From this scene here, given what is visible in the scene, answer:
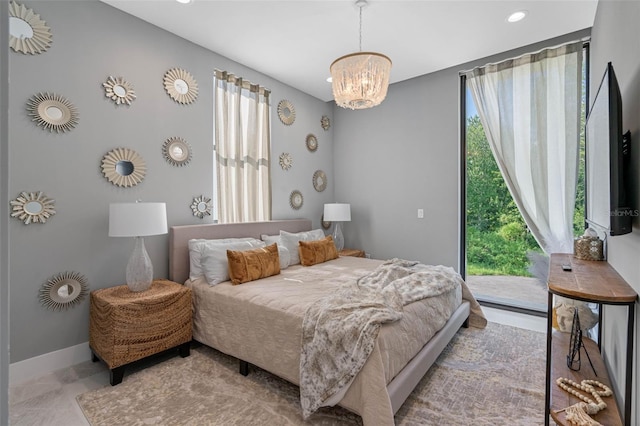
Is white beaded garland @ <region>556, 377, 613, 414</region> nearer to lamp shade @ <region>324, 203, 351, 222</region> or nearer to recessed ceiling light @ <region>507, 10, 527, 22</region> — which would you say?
recessed ceiling light @ <region>507, 10, 527, 22</region>

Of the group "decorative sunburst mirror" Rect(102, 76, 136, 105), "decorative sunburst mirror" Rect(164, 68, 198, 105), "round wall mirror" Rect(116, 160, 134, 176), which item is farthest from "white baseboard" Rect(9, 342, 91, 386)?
"decorative sunburst mirror" Rect(164, 68, 198, 105)

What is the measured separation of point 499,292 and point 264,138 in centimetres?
357

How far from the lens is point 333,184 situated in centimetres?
519

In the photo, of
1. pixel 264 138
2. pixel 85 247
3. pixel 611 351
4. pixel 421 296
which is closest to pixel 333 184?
pixel 264 138

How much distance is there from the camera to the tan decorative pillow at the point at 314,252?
11.6 ft

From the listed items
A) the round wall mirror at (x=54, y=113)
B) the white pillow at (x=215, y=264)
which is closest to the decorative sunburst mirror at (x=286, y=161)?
the white pillow at (x=215, y=264)

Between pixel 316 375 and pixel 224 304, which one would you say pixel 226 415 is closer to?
pixel 316 375

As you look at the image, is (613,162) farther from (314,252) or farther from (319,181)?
(319,181)

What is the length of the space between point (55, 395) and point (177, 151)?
2162 millimetres

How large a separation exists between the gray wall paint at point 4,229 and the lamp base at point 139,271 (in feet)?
7.34

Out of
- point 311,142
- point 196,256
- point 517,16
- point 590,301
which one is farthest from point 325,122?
point 590,301

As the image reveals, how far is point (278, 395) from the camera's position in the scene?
2.05m

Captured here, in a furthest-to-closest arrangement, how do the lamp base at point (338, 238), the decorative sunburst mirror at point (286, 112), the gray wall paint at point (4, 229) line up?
the lamp base at point (338, 238) → the decorative sunburst mirror at point (286, 112) → the gray wall paint at point (4, 229)

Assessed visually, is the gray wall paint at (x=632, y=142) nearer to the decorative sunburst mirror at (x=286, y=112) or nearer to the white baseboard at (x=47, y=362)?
the decorative sunburst mirror at (x=286, y=112)
